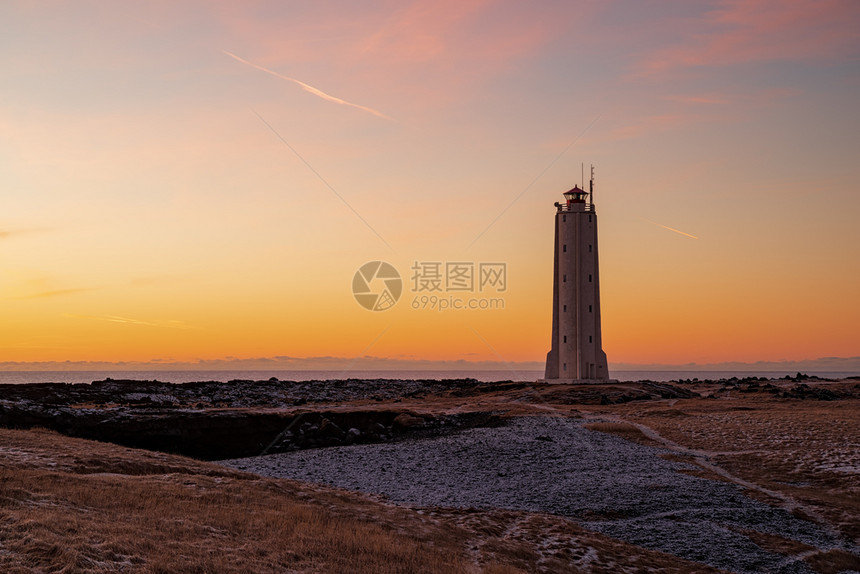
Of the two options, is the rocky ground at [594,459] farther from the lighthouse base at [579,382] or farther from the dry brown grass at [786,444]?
the lighthouse base at [579,382]

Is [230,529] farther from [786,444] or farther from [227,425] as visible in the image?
[786,444]

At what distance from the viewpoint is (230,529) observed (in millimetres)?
15398

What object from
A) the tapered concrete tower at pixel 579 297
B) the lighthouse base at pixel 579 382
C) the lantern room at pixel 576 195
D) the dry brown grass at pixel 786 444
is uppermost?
the lantern room at pixel 576 195

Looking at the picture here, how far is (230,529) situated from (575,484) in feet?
48.2

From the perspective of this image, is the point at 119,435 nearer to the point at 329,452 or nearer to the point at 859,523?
the point at 329,452

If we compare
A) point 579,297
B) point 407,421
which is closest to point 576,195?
point 579,297

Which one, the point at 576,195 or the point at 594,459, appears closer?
the point at 594,459

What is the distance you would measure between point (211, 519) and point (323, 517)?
358cm

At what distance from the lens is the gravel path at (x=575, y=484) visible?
1878 centimetres

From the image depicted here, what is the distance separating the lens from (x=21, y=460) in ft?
64.8

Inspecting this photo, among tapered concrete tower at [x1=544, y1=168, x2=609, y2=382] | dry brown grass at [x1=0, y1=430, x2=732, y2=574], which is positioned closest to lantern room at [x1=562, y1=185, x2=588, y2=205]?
tapered concrete tower at [x1=544, y1=168, x2=609, y2=382]

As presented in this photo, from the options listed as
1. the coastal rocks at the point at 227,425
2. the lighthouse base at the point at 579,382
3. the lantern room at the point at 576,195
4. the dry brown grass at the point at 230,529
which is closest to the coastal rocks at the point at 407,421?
the coastal rocks at the point at 227,425

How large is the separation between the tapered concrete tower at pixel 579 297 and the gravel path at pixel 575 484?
30.0m

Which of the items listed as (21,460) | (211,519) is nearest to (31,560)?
(211,519)
